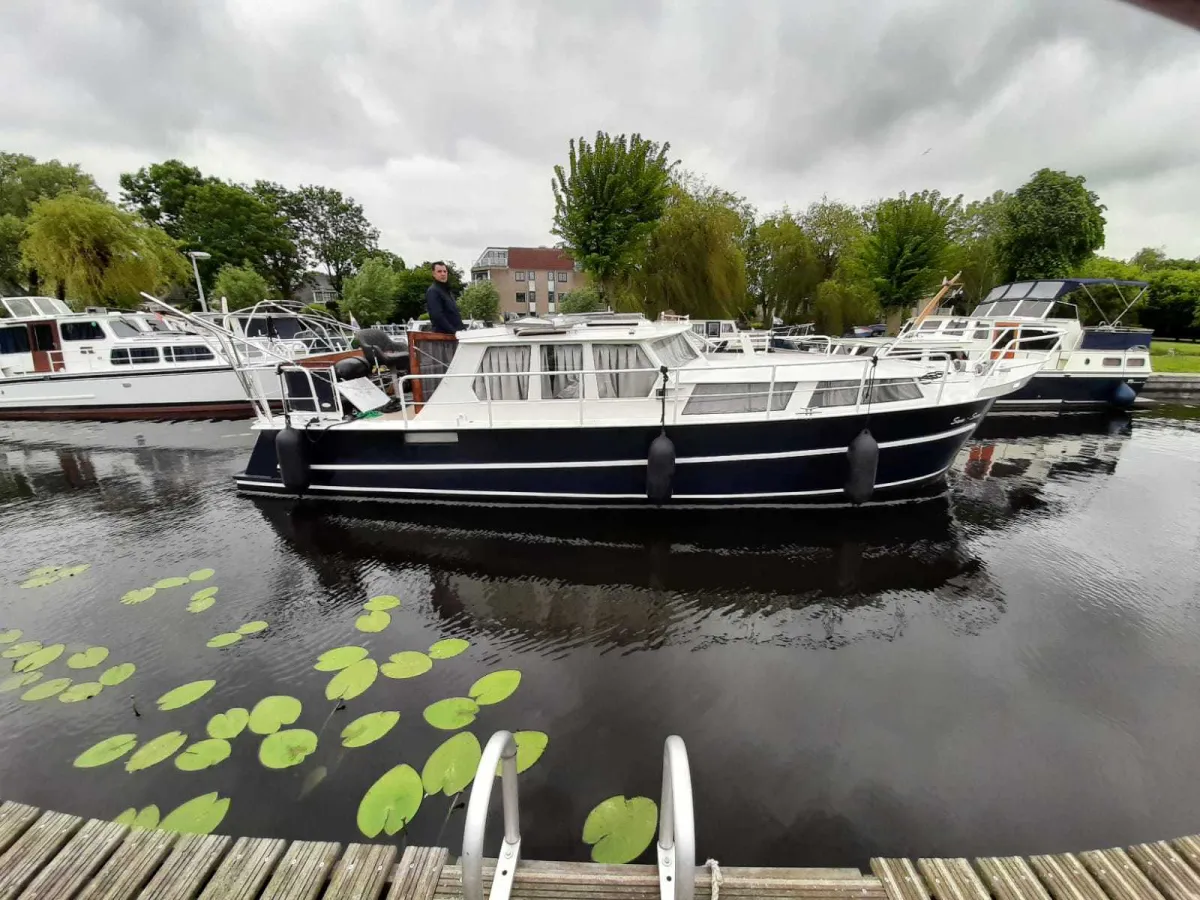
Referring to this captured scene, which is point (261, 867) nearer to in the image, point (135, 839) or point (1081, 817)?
point (135, 839)

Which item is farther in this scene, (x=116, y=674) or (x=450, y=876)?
(x=116, y=674)

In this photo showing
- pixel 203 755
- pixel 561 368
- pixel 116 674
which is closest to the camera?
pixel 203 755

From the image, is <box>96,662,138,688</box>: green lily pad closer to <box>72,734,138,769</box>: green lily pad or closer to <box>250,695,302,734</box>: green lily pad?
<box>72,734,138,769</box>: green lily pad

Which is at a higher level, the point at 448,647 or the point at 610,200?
the point at 610,200

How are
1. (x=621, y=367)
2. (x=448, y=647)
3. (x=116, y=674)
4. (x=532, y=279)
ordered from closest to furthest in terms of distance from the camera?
(x=116, y=674) → (x=448, y=647) → (x=621, y=367) → (x=532, y=279)

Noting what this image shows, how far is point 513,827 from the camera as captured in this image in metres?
2.21

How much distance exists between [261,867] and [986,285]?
3860 centimetres

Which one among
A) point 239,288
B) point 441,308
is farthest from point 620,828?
point 239,288

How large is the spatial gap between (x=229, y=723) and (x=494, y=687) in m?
1.97

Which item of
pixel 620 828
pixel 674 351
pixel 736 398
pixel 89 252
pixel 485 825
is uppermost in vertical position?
pixel 89 252

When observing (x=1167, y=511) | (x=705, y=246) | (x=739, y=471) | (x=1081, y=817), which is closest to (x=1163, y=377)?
(x=1167, y=511)

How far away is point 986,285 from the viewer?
29.6 m

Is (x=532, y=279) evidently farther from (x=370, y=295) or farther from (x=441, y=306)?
(x=441, y=306)

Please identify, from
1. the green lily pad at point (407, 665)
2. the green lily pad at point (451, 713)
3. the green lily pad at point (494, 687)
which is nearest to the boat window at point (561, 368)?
the green lily pad at point (407, 665)
